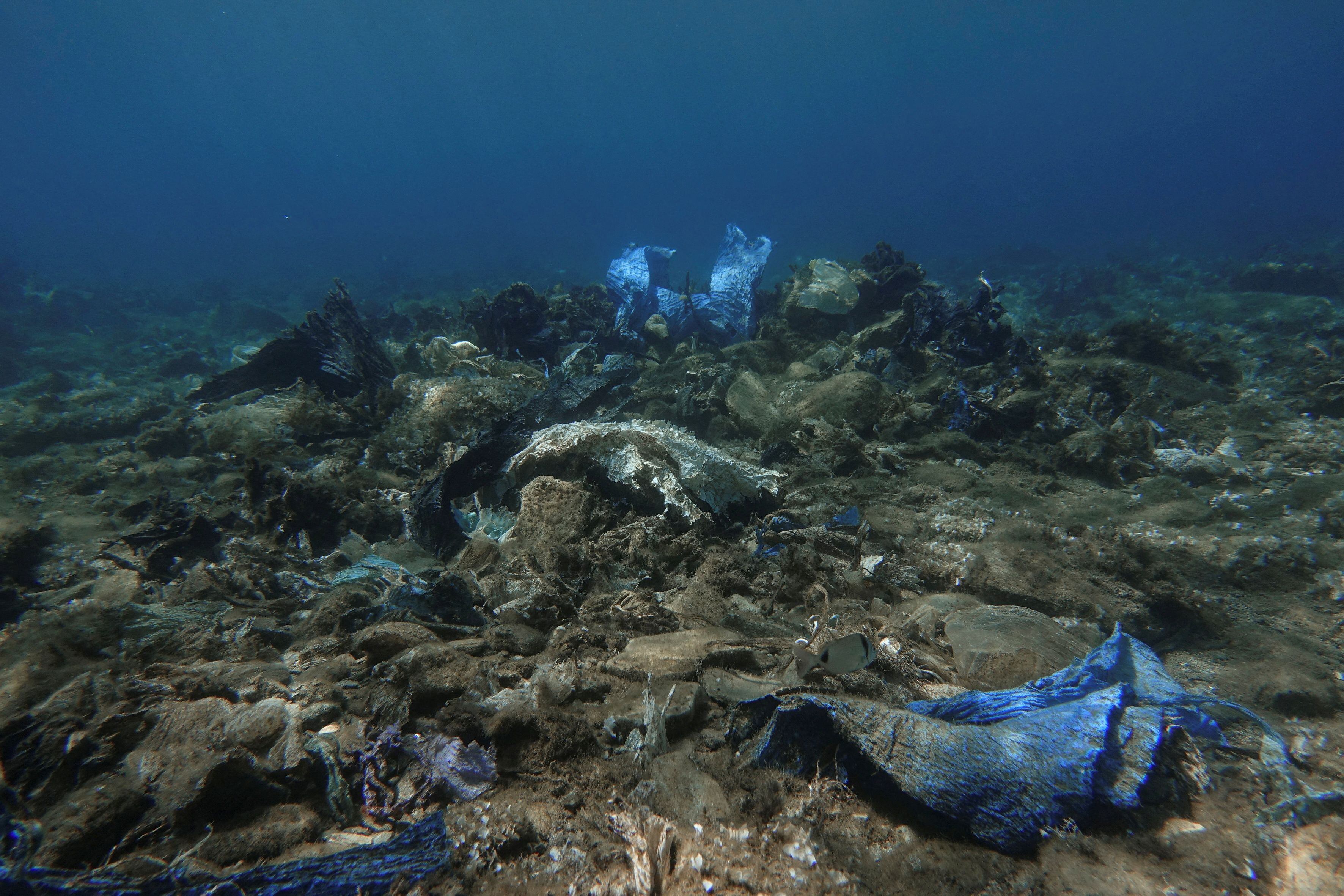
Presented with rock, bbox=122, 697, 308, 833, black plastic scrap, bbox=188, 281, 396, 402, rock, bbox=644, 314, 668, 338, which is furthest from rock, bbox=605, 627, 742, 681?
rock, bbox=644, 314, 668, 338

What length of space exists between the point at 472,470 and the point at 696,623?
2902 millimetres

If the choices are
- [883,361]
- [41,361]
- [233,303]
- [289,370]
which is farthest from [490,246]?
[883,361]

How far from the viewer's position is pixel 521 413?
5301 mm

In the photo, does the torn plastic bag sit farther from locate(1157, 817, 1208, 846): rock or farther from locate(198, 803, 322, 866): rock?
locate(1157, 817, 1208, 846): rock

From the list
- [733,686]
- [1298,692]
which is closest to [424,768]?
[733,686]

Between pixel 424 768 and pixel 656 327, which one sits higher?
pixel 656 327

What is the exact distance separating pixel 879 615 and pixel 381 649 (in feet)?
9.98

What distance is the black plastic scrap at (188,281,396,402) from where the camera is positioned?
24.8ft

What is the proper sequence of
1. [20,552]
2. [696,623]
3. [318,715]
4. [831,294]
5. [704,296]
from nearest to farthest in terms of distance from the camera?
[318,715], [696,623], [20,552], [831,294], [704,296]

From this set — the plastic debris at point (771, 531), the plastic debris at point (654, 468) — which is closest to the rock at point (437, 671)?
the plastic debris at point (654, 468)

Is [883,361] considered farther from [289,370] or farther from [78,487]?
[78,487]

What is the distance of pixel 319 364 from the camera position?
764 cm

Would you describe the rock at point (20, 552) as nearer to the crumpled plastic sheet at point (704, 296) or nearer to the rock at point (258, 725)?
the rock at point (258, 725)

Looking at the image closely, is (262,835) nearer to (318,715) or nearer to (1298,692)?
(318,715)
